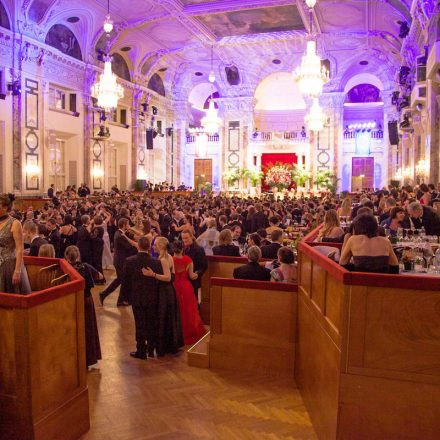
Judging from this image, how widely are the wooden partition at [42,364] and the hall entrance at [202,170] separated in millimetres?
26986

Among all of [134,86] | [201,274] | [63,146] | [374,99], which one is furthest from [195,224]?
[374,99]

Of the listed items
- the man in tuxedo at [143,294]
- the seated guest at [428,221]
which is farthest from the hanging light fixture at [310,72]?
the man in tuxedo at [143,294]

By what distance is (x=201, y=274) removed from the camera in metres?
6.19

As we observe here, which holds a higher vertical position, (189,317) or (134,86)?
(134,86)

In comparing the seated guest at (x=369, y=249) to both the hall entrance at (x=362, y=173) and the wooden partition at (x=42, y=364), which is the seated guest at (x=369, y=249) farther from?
the hall entrance at (x=362, y=173)

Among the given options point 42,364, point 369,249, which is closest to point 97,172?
point 42,364

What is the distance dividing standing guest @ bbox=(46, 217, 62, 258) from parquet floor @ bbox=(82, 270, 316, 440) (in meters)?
2.94

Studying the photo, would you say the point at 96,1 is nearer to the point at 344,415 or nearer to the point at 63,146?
the point at 63,146

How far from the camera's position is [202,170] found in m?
30.9

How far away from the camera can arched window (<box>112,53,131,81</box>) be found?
2345 centimetres

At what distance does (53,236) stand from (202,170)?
23.3m

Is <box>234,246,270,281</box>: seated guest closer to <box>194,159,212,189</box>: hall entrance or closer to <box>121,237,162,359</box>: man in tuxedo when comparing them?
<box>121,237,162,359</box>: man in tuxedo

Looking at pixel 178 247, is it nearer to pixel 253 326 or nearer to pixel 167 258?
pixel 167 258

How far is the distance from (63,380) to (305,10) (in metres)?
20.5
